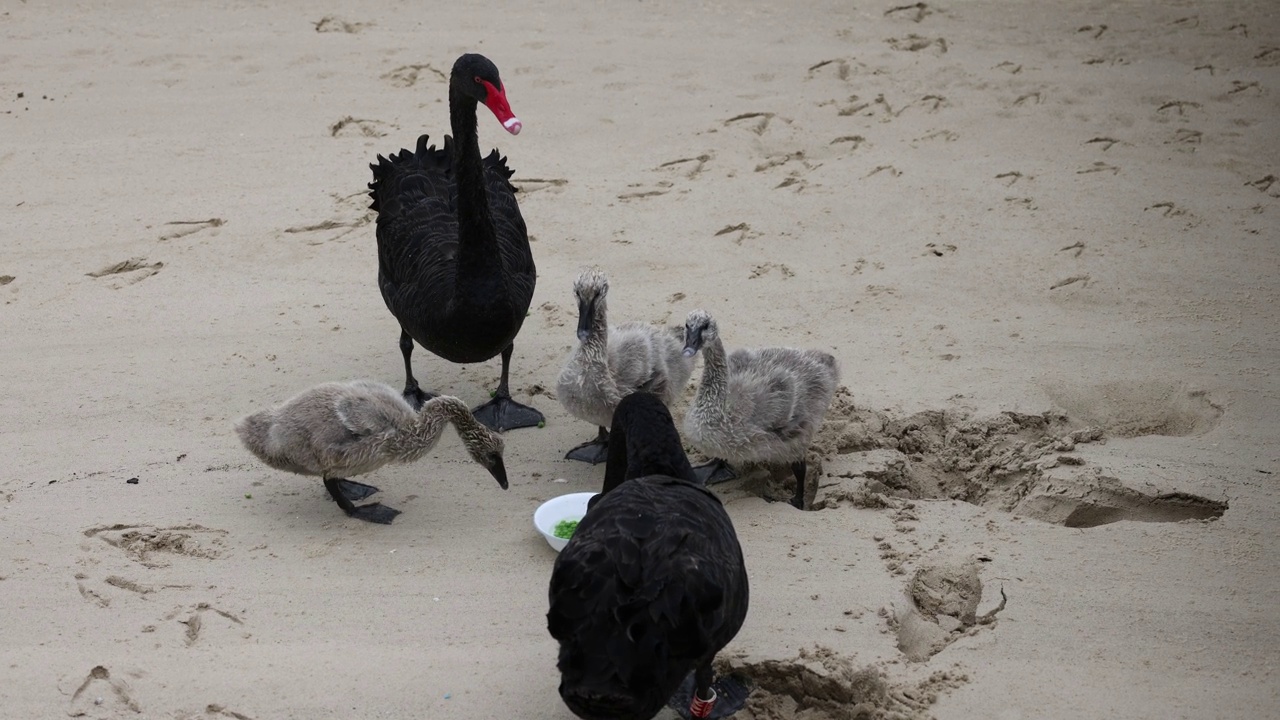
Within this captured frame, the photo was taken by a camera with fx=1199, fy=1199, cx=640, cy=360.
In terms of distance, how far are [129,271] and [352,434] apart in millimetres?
2962

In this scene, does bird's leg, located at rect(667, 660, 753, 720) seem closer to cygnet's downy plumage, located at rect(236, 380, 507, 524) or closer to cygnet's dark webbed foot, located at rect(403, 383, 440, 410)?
cygnet's downy plumage, located at rect(236, 380, 507, 524)

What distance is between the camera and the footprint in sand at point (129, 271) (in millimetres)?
7105

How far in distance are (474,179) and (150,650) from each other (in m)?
2.69

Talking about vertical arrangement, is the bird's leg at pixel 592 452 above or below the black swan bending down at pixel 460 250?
below

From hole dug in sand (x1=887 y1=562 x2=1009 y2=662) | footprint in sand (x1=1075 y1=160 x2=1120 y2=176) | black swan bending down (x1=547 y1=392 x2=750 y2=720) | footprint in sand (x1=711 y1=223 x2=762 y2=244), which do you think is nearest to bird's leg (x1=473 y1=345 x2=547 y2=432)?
footprint in sand (x1=711 y1=223 x2=762 y2=244)

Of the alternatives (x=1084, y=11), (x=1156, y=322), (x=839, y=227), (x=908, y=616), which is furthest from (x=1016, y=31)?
(x=908, y=616)

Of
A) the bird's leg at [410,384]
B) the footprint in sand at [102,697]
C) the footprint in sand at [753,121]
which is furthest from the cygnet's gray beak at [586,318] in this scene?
the footprint in sand at [753,121]

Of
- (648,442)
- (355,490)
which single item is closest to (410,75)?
(355,490)

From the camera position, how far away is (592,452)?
5.77 m

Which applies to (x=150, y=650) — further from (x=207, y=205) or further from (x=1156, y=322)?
(x=1156, y=322)

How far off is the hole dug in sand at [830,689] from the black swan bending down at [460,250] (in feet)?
7.39

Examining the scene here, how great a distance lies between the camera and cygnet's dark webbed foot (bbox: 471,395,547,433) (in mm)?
6070

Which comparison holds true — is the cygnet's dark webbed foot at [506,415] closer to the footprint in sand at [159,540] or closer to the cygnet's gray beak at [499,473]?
the cygnet's gray beak at [499,473]

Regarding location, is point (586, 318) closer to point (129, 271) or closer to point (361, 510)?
Result: point (361, 510)
